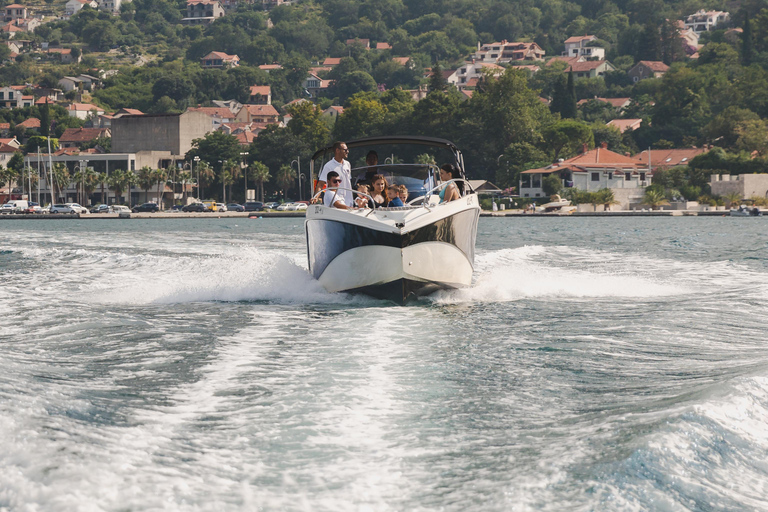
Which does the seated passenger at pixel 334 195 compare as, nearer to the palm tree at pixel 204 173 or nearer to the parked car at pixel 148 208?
the parked car at pixel 148 208

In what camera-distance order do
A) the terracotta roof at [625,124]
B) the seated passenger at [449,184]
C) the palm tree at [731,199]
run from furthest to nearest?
the terracotta roof at [625,124]
the palm tree at [731,199]
the seated passenger at [449,184]

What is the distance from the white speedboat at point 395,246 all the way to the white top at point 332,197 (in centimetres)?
23

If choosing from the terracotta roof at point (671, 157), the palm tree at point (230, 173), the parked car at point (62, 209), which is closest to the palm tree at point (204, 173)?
the palm tree at point (230, 173)

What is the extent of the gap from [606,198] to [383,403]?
8596 centimetres

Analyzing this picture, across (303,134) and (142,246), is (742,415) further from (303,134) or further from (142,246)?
(303,134)

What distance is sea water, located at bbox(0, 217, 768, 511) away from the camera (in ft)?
18.9

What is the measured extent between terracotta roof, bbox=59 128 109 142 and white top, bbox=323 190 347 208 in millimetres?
148733

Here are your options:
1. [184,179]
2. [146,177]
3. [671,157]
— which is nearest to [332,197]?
[184,179]

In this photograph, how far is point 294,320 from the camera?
12.9 m

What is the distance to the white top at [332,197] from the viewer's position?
15.0 metres

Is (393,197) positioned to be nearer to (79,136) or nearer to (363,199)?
(363,199)

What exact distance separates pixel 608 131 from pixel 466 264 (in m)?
118

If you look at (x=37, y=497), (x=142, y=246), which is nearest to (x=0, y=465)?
(x=37, y=497)

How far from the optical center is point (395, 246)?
1382 cm
